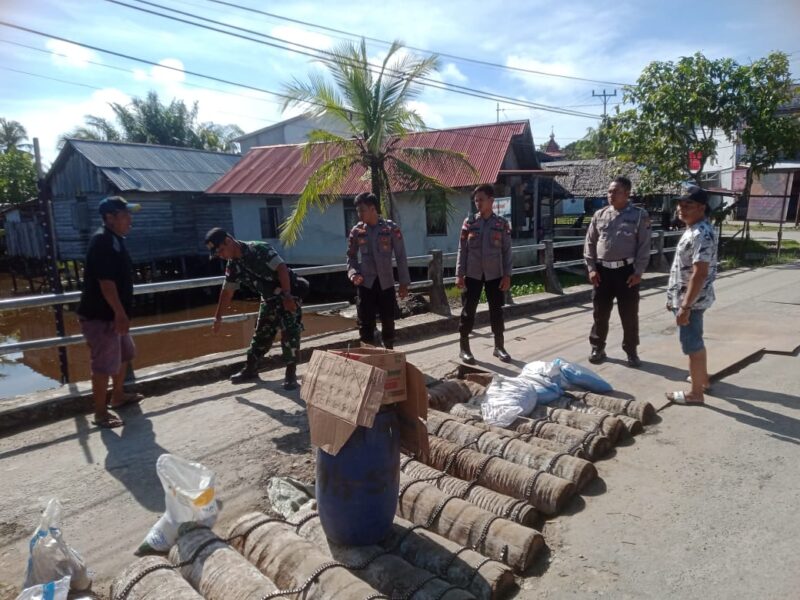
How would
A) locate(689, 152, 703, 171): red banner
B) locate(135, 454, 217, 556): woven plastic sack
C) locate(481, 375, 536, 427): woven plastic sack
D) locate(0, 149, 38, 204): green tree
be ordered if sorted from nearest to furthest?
1. locate(135, 454, 217, 556): woven plastic sack
2. locate(481, 375, 536, 427): woven plastic sack
3. locate(689, 152, 703, 171): red banner
4. locate(0, 149, 38, 204): green tree

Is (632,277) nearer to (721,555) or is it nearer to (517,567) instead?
(721,555)

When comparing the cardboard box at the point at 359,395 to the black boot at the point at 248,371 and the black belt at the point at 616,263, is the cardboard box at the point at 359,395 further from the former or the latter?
the black belt at the point at 616,263

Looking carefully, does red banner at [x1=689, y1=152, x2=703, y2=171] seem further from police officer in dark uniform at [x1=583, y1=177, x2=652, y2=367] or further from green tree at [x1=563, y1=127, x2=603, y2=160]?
green tree at [x1=563, y1=127, x2=603, y2=160]

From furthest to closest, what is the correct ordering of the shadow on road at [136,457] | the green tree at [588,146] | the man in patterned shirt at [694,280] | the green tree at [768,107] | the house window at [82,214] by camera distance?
the green tree at [588,146] → the house window at [82,214] → the green tree at [768,107] → the man in patterned shirt at [694,280] → the shadow on road at [136,457]

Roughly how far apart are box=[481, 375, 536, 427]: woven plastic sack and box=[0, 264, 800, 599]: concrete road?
2.36 feet

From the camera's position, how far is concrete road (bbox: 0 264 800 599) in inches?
106

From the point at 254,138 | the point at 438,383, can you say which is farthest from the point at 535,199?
the point at 254,138

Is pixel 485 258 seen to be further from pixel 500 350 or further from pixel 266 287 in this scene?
pixel 266 287

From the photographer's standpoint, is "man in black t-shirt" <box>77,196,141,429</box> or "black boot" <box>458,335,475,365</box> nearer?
"man in black t-shirt" <box>77,196,141,429</box>

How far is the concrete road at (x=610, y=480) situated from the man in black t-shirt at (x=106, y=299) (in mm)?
461

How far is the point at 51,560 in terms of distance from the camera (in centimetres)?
256

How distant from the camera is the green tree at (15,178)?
32.0 meters

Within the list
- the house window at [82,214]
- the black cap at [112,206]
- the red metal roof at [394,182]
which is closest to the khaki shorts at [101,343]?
the black cap at [112,206]

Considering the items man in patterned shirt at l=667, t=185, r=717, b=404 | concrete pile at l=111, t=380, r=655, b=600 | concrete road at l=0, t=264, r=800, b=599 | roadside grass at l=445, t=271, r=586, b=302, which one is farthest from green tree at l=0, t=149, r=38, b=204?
man in patterned shirt at l=667, t=185, r=717, b=404
